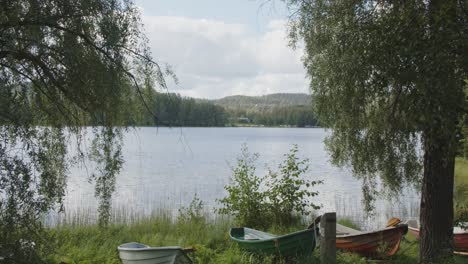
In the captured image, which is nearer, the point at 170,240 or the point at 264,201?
the point at 170,240

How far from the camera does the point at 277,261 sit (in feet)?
25.0

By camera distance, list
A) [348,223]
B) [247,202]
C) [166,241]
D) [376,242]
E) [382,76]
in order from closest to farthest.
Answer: [382,76], [376,242], [166,241], [247,202], [348,223]

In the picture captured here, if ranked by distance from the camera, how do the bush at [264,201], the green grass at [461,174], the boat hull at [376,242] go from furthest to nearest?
the green grass at [461,174] → the bush at [264,201] → the boat hull at [376,242]

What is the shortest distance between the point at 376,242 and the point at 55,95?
227 inches

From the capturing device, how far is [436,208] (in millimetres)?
6887

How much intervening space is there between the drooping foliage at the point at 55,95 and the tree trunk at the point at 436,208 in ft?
12.9

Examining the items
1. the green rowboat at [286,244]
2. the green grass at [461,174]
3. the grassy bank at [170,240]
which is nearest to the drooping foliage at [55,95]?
the grassy bank at [170,240]

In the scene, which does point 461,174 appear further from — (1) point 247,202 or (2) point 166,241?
(2) point 166,241

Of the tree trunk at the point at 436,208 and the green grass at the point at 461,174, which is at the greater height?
the tree trunk at the point at 436,208

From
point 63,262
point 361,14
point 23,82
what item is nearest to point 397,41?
point 361,14

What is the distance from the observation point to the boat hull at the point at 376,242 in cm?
832

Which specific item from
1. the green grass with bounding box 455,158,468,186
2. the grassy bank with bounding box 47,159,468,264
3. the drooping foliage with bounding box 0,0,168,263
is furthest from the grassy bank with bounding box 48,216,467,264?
the green grass with bounding box 455,158,468,186

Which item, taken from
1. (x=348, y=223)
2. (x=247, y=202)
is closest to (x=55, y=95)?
(x=247, y=202)

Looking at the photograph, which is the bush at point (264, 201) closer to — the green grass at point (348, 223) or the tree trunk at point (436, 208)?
the green grass at point (348, 223)
